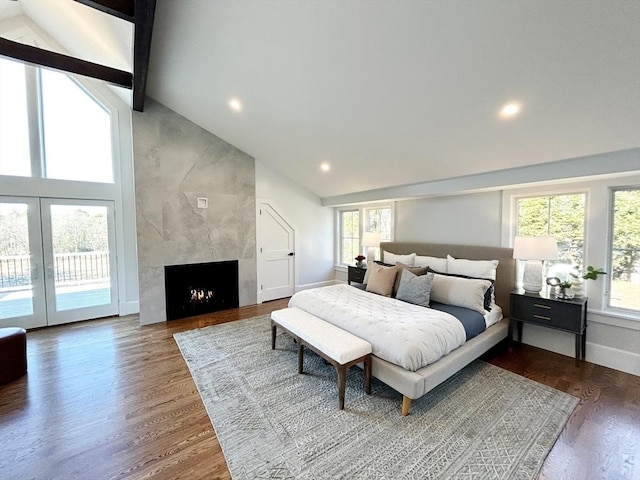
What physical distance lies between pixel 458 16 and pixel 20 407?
4464 mm

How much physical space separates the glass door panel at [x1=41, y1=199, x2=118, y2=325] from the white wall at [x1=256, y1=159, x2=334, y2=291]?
266 cm

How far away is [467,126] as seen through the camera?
268cm

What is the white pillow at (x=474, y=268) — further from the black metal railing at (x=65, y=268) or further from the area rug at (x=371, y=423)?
the black metal railing at (x=65, y=268)

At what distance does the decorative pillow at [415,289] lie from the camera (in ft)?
10.5

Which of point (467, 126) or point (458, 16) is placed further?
point (467, 126)

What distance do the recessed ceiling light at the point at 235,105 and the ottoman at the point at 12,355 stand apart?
11.3ft

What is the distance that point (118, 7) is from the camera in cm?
238

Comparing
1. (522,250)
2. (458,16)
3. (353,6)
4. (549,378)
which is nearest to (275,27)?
(353,6)

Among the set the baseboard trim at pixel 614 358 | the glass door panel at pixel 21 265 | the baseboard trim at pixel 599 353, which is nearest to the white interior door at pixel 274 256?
the glass door panel at pixel 21 265

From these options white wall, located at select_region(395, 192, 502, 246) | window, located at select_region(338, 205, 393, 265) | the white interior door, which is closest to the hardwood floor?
white wall, located at select_region(395, 192, 502, 246)

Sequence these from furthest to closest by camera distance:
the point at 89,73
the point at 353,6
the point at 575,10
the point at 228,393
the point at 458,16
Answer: the point at 89,73, the point at 228,393, the point at 353,6, the point at 458,16, the point at 575,10

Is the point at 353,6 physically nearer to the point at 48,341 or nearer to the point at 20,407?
the point at 20,407

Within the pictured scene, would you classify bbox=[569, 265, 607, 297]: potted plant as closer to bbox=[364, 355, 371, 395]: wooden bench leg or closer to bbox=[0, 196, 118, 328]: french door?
bbox=[364, 355, 371, 395]: wooden bench leg

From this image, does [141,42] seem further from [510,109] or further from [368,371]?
[368,371]
